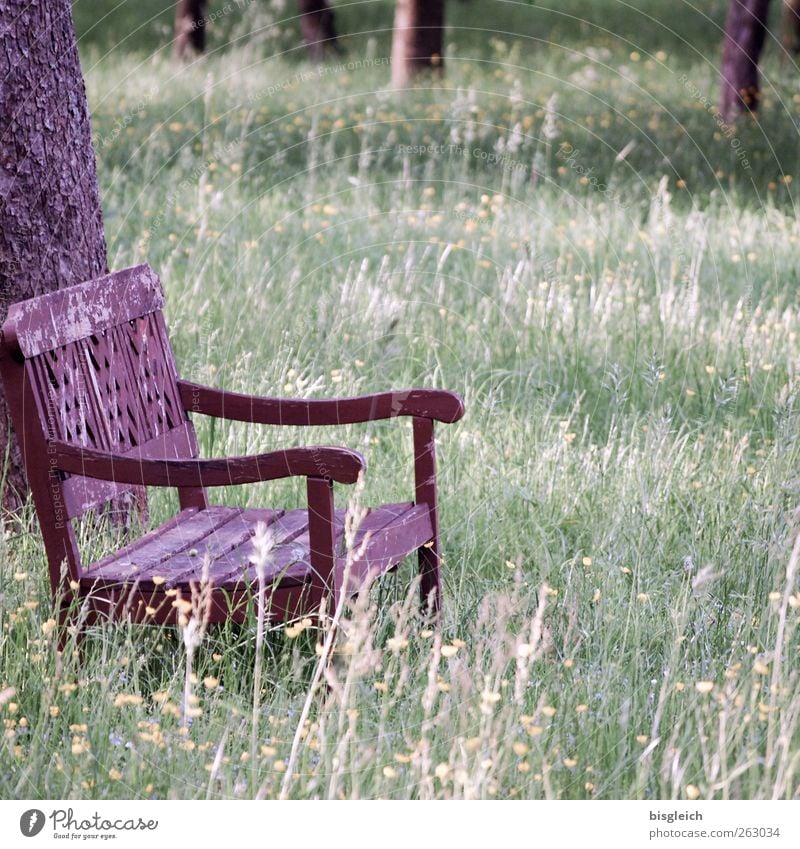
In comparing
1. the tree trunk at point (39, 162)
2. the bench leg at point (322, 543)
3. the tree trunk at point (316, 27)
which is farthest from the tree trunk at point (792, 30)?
the bench leg at point (322, 543)

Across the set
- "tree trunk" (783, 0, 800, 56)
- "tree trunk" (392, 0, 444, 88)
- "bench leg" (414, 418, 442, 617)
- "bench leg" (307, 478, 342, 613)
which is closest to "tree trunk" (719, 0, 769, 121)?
"tree trunk" (392, 0, 444, 88)

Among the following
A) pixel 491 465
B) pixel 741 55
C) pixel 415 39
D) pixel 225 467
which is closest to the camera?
pixel 225 467

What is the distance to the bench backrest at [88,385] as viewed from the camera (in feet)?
8.76

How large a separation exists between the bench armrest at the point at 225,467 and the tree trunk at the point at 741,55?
322 inches

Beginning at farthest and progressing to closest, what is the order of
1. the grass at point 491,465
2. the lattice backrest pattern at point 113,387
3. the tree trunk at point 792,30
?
1. the tree trunk at point 792,30
2. the lattice backrest pattern at point 113,387
3. the grass at point 491,465

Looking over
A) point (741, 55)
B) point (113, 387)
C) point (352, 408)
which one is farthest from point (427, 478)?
point (741, 55)

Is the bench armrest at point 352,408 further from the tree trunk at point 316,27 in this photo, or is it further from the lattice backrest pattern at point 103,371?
the tree trunk at point 316,27

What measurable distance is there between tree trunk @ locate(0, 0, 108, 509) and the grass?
0.72 m

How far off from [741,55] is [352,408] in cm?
799

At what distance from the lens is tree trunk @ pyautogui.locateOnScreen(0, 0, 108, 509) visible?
3.13 meters

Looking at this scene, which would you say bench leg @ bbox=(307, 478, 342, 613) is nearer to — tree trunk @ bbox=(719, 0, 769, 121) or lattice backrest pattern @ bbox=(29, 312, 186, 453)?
lattice backrest pattern @ bbox=(29, 312, 186, 453)

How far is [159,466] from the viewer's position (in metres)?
2.54

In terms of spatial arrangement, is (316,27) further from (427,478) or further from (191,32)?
(427,478)
